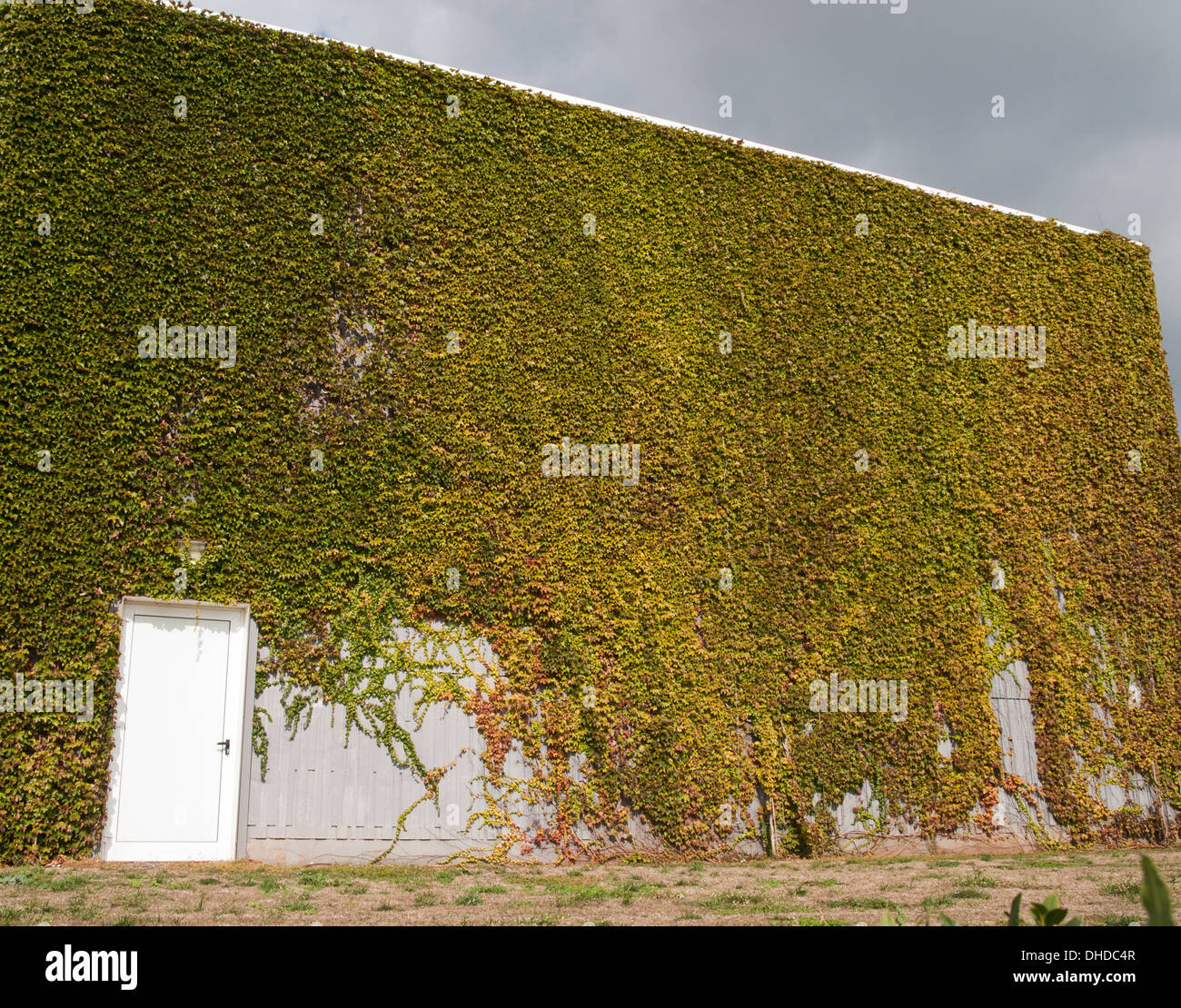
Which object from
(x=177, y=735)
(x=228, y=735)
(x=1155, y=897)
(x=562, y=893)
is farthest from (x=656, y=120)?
(x=1155, y=897)

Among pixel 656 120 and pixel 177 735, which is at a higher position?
pixel 656 120

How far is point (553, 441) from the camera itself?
9.74 metres

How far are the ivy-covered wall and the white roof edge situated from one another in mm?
138

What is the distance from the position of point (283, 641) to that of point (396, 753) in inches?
57.0

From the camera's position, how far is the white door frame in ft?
25.5

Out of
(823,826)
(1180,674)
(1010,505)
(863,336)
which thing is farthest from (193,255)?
(1180,674)

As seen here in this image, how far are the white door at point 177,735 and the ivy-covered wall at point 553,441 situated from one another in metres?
0.24

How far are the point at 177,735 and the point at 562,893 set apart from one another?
3.74 metres

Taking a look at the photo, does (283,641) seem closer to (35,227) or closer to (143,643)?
(143,643)

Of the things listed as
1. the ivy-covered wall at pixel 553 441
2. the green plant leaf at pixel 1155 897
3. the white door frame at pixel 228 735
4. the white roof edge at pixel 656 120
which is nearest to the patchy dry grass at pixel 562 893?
the white door frame at pixel 228 735

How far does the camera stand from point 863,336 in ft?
37.3

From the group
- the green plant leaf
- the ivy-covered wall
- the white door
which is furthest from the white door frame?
the green plant leaf

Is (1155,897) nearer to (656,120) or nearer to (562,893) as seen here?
(562,893)

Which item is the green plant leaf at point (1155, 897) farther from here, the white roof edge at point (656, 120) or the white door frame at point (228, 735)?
the white roof edge at point (656, 120)
